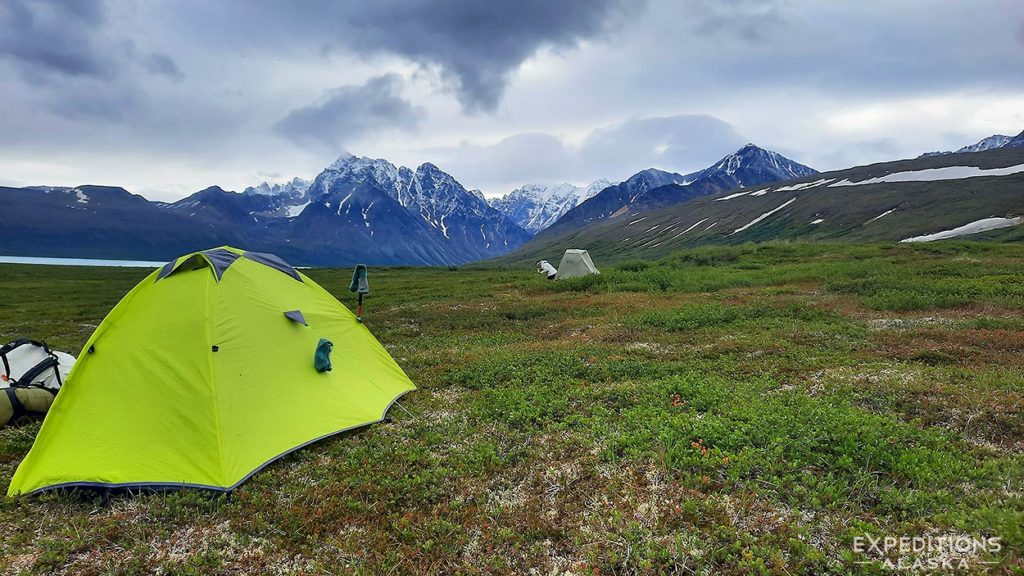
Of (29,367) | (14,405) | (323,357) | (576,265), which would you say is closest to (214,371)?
(323,357)

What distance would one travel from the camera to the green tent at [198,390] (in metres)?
7.37

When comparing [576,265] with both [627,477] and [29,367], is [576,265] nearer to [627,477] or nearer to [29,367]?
[627,477]

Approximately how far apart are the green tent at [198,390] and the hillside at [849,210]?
93.8 metres

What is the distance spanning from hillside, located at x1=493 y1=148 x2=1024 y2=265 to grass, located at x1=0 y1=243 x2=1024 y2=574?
83.7 meters

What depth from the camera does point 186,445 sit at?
7555 millimetres

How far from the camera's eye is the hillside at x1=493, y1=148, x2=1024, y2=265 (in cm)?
9200

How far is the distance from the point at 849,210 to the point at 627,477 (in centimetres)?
14332

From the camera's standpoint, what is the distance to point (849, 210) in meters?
119

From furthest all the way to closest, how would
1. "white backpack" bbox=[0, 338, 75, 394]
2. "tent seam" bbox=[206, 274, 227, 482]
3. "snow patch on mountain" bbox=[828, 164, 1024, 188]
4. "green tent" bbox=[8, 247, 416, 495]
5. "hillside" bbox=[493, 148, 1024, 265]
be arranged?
"snow patch on mountain" bbox=[828, 164, 1024, 188] < "hillside" bbox=[493, 148, 1024, 265] < "white backpack" bbox=[0, 338, 75, 394] < "tent seam" bbox=[206, 274, 227, 482] < "green tent" bbox=[8, 247, 416, 495]

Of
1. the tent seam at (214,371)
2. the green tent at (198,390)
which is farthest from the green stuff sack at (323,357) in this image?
the tent seam at (214,371)

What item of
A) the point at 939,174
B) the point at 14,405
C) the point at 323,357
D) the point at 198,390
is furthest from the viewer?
the point at 939,174

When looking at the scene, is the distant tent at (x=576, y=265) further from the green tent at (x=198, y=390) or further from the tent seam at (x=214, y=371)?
the tent seam at (x=214, y=371)

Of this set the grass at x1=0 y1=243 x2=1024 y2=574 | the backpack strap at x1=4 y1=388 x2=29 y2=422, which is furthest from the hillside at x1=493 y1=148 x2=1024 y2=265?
the backpack strap at x1=4 y1=388 x2=29 y2=422

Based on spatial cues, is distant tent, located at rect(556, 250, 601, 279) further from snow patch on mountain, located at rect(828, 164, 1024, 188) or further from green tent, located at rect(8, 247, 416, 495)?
snow patch on mountain, located at rect(828, 164, 1024, 188)
